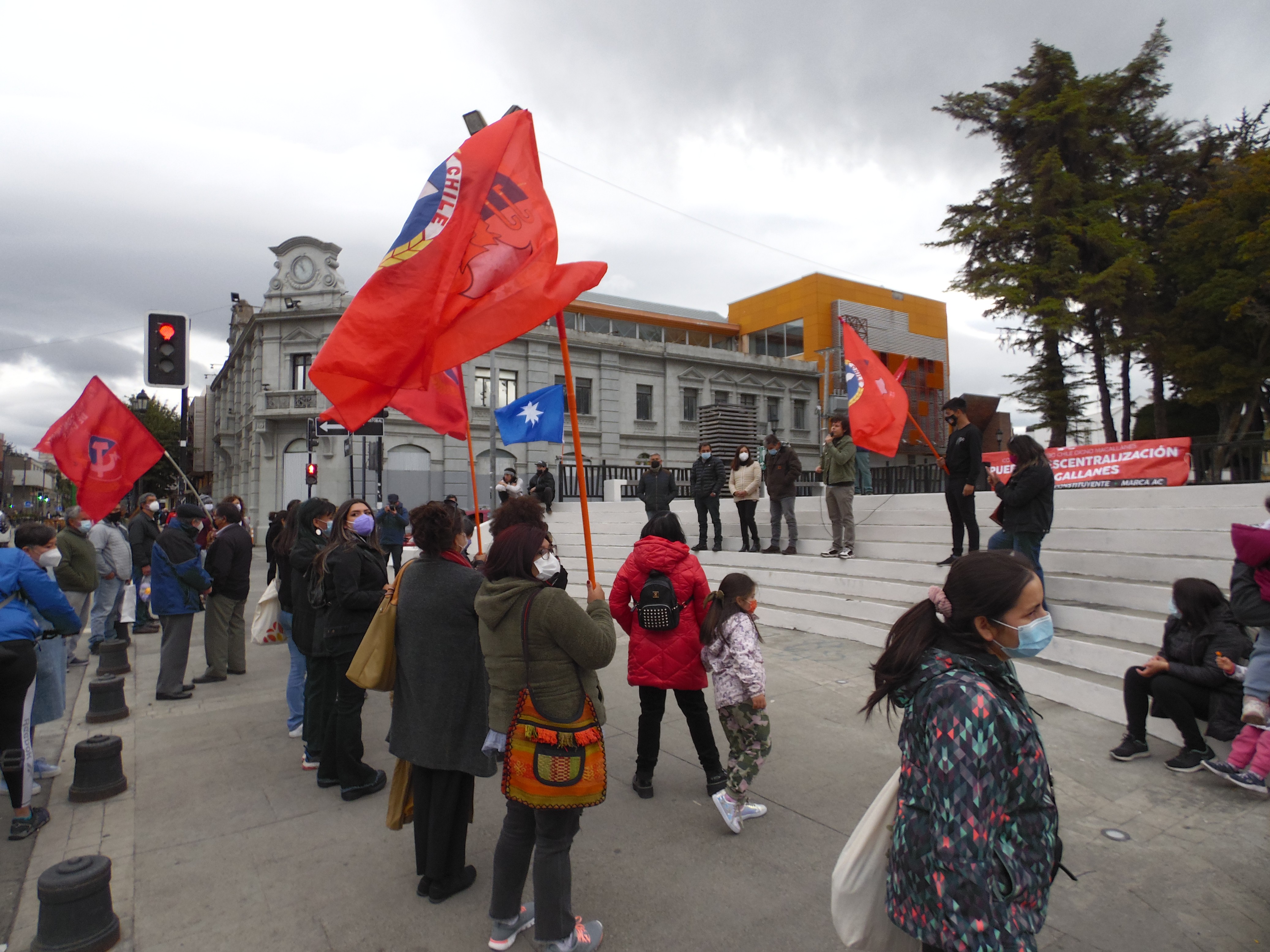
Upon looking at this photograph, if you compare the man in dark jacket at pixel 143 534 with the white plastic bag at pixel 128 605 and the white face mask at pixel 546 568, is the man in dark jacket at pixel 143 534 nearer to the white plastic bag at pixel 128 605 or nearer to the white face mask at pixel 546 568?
the white plastic bag at pixel 128 605

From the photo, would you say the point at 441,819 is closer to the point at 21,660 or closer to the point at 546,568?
the point at 546,568

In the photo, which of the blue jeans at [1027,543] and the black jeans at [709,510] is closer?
the blue jeans at [1027,543]

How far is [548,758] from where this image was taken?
2893 mm

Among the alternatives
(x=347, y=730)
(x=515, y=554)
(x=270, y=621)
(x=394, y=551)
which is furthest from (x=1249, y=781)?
(x=394, y=551)

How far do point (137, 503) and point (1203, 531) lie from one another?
46.4 feet

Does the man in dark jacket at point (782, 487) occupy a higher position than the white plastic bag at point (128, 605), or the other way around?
the man in dark jacket at point (782, 487)

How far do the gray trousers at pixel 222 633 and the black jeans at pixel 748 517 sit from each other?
24.9ft

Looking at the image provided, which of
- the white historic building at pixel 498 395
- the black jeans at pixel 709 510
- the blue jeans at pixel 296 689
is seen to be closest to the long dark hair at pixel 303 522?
the blue jeans at pixel 296 689

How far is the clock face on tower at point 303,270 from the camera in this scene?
106 feet

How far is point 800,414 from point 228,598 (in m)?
37.6

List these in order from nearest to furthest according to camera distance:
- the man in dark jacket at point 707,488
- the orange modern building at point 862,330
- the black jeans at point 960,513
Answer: the black jeans at point 960,513 < the man in dark jacket at point 707,488 < the orange modern building at point 862,330

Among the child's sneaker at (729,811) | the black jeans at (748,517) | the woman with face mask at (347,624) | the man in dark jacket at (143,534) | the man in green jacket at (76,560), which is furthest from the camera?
the black jeans at (748,517)

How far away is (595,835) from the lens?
4086 millimetres

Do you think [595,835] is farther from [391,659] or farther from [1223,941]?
[1223,941]
